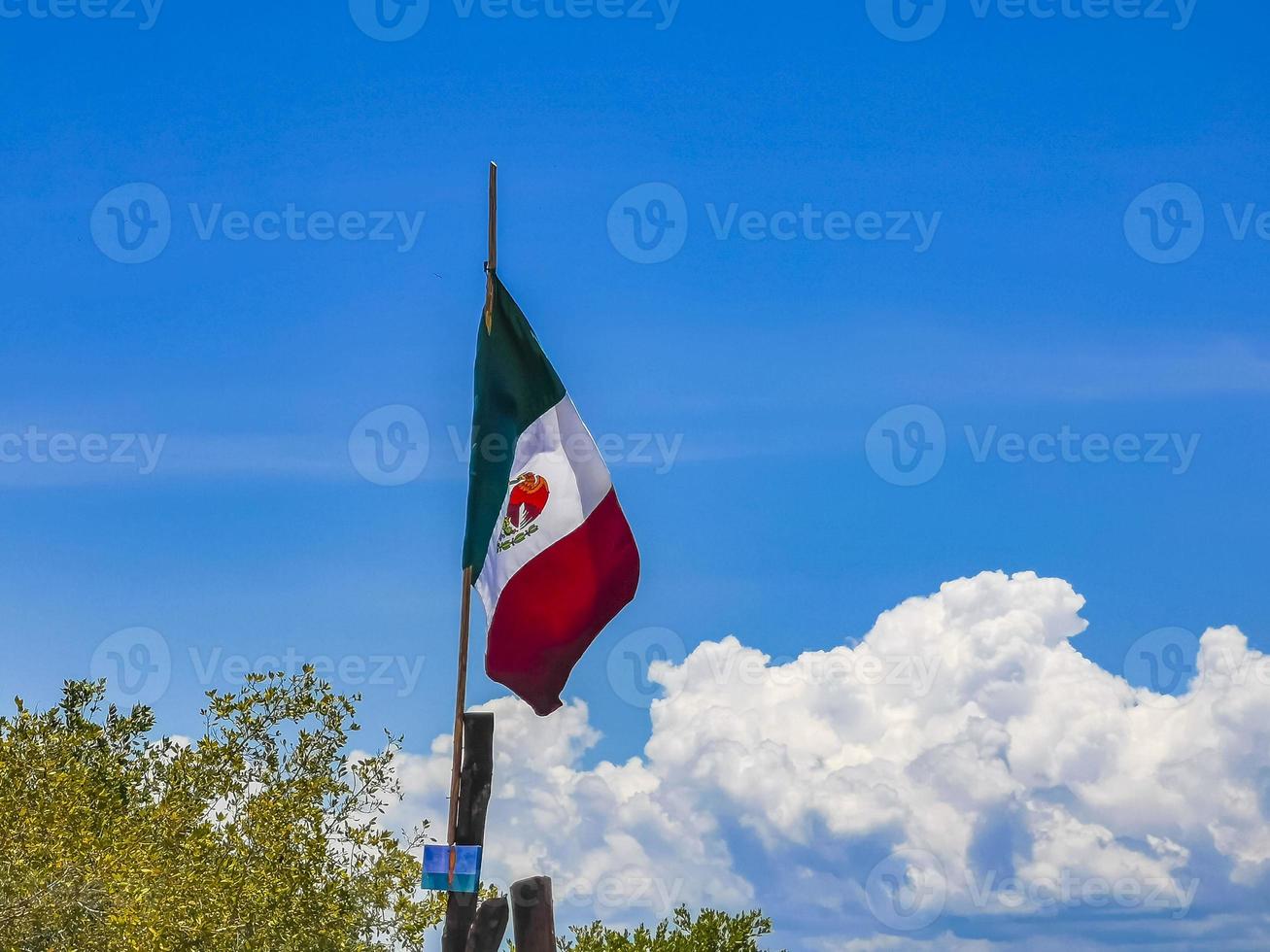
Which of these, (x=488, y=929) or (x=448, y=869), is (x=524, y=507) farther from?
(x=488, y=929)

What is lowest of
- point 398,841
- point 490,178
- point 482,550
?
point 398,841

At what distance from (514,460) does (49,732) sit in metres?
16.1

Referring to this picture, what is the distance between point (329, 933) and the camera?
20391 millimetres

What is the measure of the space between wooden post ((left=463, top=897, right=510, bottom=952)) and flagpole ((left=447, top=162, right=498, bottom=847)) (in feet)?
2.29

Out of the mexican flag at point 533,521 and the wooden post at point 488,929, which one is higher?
the mexican flag at point 533,521

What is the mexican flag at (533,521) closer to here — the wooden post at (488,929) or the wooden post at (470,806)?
the wooden post at (470,806)

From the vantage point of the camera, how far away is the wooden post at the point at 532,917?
51.4ft

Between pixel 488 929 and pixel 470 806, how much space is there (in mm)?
1183

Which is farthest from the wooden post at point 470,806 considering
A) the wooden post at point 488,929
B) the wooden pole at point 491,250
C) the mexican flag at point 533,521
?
the wooden pole at point 491,250

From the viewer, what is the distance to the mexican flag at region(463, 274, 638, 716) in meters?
15.3

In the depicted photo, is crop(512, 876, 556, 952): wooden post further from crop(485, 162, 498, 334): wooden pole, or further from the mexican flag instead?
crop(485, 162, 498, 334): wooden pole

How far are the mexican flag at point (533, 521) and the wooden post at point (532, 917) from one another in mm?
1849

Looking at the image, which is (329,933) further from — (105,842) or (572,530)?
(572,530)

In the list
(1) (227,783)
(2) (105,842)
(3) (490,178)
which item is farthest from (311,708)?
(3) (490,178)
